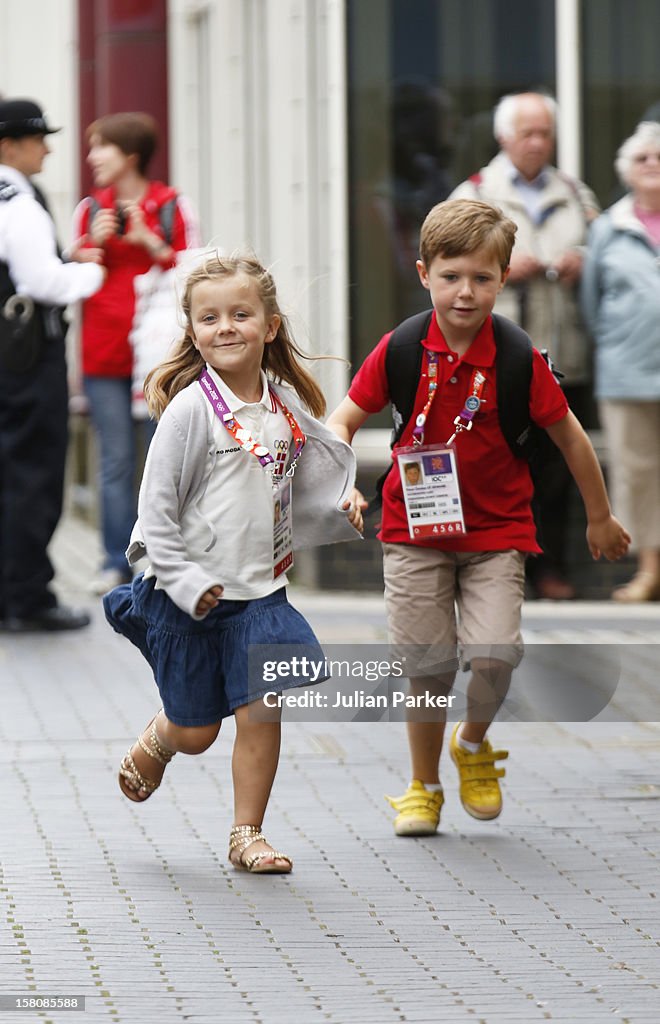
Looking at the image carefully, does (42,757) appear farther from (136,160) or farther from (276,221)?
(276,221)

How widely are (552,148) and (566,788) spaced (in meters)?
4.49

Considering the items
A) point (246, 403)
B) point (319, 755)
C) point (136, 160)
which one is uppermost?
point (136, 160)

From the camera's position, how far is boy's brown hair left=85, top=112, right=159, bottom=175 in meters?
9.87

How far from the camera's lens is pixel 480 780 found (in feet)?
18.4

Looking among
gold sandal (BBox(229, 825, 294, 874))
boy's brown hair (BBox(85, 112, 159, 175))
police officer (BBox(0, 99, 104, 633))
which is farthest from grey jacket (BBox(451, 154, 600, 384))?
gold sandal (BBox(229, 825, 294, 874))

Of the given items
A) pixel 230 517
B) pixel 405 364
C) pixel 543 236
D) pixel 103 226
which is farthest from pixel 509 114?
pixel 230 517

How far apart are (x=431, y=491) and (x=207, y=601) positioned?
2.64 feet

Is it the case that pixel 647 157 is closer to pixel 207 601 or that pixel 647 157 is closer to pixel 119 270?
pixel 119 270

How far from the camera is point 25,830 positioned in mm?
5512

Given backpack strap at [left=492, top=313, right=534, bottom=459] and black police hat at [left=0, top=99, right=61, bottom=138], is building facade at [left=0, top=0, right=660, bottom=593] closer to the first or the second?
black police hat at [left=0, top=99, right=61, bottom=138]

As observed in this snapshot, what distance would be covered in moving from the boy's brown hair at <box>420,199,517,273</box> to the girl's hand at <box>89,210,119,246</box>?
14.2ft

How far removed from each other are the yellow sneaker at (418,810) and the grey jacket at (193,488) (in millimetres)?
747

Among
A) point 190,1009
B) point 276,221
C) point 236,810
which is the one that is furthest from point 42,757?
point 276,221

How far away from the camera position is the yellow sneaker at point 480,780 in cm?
558
